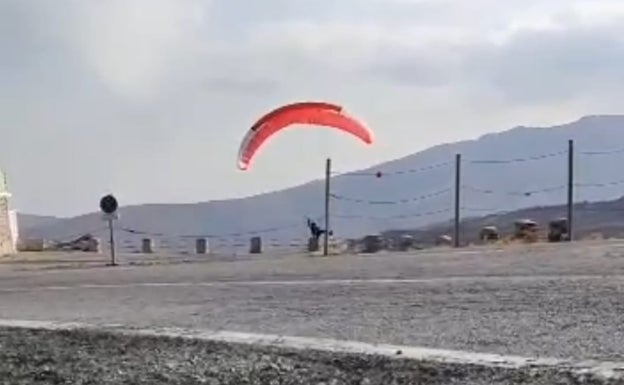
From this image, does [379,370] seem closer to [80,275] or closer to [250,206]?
[80,275]

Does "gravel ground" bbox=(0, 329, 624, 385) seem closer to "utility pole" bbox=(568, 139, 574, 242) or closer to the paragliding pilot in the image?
"utility pole" bbox=(568, 139, 574, 242)

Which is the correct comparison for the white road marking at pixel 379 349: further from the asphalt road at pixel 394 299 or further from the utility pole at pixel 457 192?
the utility pole at pixel 457 192

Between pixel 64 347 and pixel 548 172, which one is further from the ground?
pixel 548 172

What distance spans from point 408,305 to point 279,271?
25.3 ft

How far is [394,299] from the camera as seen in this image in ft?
49.5

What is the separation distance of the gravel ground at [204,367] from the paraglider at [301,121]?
64.7ft

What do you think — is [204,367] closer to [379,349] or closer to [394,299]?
[379,349]

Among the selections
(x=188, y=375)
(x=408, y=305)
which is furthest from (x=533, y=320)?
(x=188, y=375)

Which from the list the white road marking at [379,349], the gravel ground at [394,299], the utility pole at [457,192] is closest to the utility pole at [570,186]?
the utility pole at [457,192]

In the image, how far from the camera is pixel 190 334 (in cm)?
1260

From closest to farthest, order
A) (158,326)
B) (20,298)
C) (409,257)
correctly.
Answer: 1. (158,326)
2. (20,298)
3. (409,257)

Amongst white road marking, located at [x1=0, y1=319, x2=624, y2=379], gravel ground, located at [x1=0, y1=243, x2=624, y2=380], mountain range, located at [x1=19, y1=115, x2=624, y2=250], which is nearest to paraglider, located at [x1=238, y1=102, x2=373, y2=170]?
gravel ground, located at [x1=0, y1=243, x2=624, y2=380]

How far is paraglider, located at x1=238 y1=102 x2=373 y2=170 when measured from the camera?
106 ft

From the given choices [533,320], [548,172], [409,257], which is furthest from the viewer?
[548,172]
